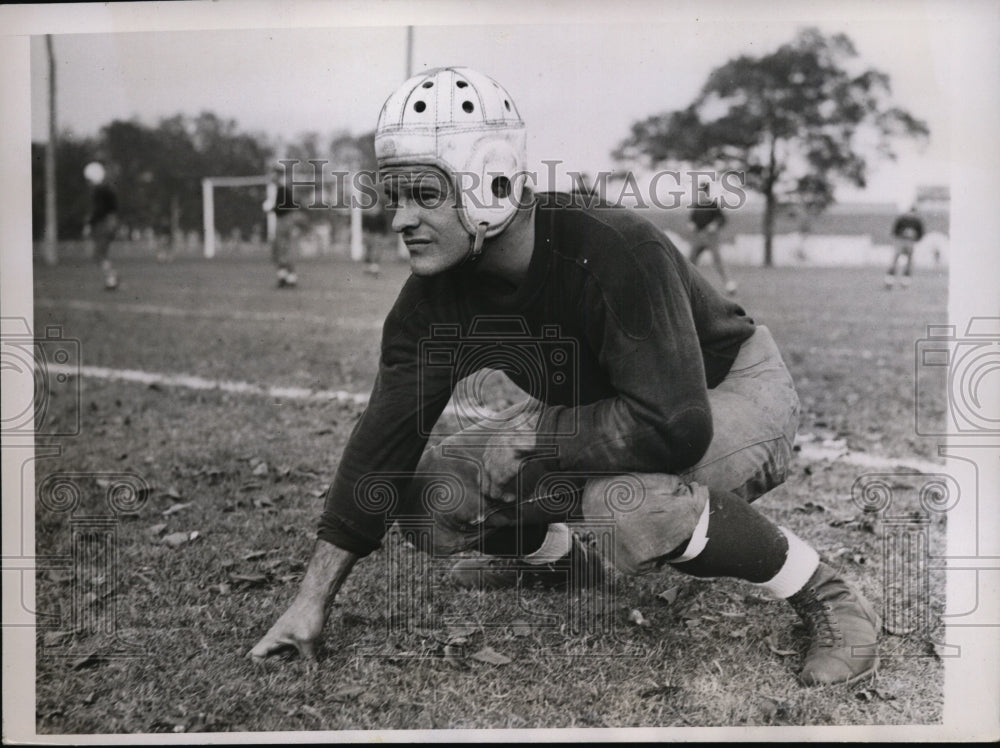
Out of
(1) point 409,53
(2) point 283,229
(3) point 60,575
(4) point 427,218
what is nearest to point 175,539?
(3) point 60,575

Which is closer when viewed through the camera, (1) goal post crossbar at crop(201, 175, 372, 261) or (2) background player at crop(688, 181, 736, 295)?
(2) background player at crop(688, 181, 736, 295)

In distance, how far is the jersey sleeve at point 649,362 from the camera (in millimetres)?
2896

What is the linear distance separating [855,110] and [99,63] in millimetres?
2818

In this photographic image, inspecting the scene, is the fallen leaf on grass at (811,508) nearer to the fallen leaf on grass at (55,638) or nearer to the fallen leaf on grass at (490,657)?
the fallen leaf on grass at (490,657)

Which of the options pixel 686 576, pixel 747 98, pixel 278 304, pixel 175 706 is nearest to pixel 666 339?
pixel 686 576

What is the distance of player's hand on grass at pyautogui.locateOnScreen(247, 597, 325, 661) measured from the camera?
317 cm

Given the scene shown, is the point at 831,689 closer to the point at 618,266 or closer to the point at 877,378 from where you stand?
the point at 618,266

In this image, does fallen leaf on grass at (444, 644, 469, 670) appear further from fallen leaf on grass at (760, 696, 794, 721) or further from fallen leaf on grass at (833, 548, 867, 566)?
fallen leaf on grass at (833, 548, 867, 566)

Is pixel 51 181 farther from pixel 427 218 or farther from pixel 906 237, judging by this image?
pixel 906 237

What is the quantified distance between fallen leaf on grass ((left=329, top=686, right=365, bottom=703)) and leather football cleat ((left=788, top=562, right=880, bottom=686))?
135 centimetres

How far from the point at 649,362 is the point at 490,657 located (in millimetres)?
1079

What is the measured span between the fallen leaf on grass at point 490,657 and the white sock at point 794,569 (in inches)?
32.5

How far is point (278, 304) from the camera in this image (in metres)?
9.04

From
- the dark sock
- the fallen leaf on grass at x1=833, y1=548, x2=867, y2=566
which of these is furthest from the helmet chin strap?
the fallen leaf on grass at x1=833, y1=548, x2=867, y2=566
